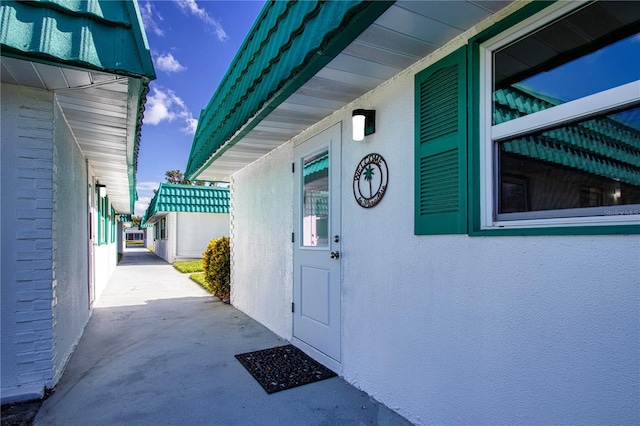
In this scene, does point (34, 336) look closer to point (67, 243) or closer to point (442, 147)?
point (67, 243)

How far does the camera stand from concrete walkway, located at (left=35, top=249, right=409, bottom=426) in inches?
106

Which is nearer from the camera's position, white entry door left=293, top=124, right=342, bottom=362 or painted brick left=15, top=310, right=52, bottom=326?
painted brick left=15, top=310, right=52, bottom=326

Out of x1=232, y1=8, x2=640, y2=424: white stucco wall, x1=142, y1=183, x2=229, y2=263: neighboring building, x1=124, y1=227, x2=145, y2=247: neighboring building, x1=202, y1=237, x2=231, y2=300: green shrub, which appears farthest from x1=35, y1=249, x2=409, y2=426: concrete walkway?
x1=124, y1=227, x2=145, y2=247: neighboring building

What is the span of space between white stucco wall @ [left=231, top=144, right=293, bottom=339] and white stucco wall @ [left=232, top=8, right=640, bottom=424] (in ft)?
4.44

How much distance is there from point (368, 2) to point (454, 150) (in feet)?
3.46

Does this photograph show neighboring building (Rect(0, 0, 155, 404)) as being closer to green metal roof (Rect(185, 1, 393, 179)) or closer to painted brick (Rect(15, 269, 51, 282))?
painted brick (Rect(15, 269, 51, 282))

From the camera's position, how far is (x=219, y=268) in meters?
7.36

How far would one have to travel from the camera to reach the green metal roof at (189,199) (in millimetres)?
15766

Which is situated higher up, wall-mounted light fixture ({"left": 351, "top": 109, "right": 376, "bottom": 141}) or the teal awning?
wall-mounted light fixture ({"left": 351, "top": 109, "right": 376, "bottom": 141})

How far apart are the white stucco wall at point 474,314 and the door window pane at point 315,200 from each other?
454mm

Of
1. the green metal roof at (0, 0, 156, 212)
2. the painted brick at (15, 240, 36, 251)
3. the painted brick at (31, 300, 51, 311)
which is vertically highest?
the green metal roof at (0, 0, 156, 212)

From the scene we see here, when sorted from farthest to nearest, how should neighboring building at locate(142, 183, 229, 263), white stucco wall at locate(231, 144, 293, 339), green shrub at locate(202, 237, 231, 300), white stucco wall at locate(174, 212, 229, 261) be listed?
white stucco wall at locate(174, 212, 229, 261) < neighboring building at locate(142, 183, 229, 263) < green shrub at locate(202, 237, 231, 300) < white stucco wall at locate(231, 144, 293, 339)

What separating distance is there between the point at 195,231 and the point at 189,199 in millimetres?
1646

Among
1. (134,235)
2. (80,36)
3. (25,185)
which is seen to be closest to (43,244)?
(25,185)
